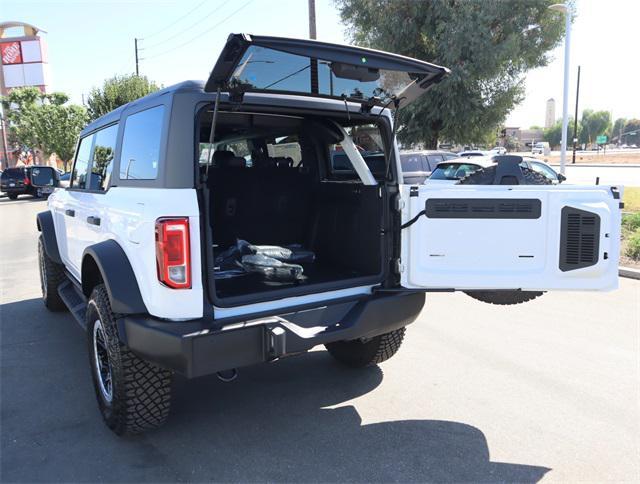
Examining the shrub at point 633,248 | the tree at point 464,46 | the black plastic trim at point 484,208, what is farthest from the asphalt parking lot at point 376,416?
the tree at point 464,46

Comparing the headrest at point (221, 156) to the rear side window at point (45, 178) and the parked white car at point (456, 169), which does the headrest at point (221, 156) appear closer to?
the rear side window at point (45, 178)

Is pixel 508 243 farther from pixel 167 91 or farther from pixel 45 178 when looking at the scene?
pixel 45 178

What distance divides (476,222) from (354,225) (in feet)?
3.55

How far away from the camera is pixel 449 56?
17078 mm

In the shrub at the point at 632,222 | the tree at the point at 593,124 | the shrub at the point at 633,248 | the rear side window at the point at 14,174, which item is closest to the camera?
the shrub at the point at 633,248

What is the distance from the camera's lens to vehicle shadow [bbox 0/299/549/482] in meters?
2.78

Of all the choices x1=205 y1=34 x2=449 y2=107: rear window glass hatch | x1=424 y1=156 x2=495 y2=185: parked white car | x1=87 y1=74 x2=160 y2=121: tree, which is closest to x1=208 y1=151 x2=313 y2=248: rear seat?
x1=205 y1=34 x2=449 y2=107: rear window glass hatch

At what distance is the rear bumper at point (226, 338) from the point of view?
256 cm

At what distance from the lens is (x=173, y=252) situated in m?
2.62

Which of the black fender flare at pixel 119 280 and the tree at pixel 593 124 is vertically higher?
the tree at pixel 593 124

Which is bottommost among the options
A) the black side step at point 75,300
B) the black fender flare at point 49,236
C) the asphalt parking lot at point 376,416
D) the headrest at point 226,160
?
the asphalt parking lot at point 376,416

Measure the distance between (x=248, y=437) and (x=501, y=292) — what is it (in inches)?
72.3

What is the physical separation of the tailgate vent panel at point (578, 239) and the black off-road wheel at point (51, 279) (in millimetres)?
4772

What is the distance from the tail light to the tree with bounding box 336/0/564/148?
632 inches
